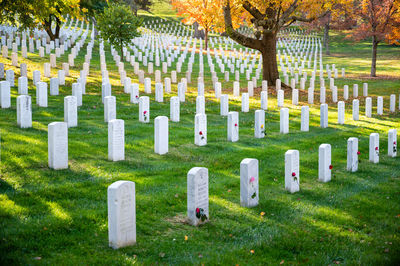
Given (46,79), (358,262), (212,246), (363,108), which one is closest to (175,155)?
(212,246)

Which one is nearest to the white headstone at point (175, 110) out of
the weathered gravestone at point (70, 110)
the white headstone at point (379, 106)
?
the weathered gravestone at point (70, 110)

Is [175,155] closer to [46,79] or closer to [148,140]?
[148,140]

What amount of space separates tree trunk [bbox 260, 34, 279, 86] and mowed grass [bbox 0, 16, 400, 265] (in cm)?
1030

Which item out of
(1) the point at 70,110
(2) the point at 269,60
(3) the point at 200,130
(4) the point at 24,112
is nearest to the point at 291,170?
(3) the point at 200,130

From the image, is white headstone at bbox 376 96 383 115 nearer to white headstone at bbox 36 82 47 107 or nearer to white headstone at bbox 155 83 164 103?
white headstone at bbox 155 83 164 103

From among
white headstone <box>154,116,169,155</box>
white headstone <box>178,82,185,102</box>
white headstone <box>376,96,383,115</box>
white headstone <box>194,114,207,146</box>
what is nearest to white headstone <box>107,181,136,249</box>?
white headstone <box>154,116,169,155</box>

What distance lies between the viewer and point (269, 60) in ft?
72.4

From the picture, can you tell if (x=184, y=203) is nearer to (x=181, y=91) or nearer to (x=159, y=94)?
(x=159, y=94)

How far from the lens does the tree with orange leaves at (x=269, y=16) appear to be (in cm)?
2025

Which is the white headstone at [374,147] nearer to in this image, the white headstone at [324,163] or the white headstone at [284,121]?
the white headstone at [324,163]

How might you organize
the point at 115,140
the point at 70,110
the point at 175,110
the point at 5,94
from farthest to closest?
the point at 175,110 < the point at 5,94 < the point at 70,110 < the point at 115,140

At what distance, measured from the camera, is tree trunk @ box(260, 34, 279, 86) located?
21.9 metres

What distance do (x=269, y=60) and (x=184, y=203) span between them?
53.2ft

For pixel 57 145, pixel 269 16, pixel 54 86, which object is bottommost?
pixel 57 145
